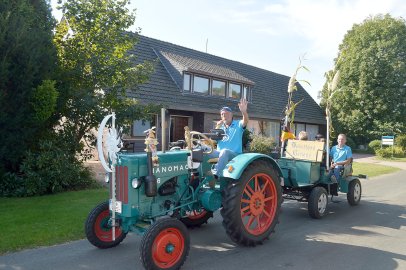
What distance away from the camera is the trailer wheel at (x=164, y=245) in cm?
393

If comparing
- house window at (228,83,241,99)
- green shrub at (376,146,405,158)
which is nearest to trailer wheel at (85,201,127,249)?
house window at (228,83,241,99)

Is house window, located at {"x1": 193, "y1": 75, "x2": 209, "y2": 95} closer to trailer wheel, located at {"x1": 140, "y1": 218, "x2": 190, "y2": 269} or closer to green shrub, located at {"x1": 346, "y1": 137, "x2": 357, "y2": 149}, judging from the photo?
trailer wheel, located at {"x1": 140, "y1": 218, "x2": 190, "y2": 269}

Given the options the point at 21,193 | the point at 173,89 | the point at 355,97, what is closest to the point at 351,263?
the point at 21,193

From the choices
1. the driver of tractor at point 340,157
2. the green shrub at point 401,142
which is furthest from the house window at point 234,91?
the green shrub at point 401,142

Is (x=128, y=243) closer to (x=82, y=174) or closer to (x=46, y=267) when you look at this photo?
(x=46, y=267)

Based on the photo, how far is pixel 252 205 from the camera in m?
5.32

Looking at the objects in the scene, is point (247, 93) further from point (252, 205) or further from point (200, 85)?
point (252, 205)

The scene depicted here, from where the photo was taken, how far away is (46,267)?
4.23 m

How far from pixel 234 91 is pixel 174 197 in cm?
1631

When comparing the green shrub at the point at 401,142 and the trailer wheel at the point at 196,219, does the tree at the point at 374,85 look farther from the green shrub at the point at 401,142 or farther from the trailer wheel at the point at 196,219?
the trailer wheel at the point at 196,219

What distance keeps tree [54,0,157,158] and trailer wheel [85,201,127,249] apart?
4.43m

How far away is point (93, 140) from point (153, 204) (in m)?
5.74

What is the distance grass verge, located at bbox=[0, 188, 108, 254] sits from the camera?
511cm

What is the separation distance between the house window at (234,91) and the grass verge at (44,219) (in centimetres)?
1298
